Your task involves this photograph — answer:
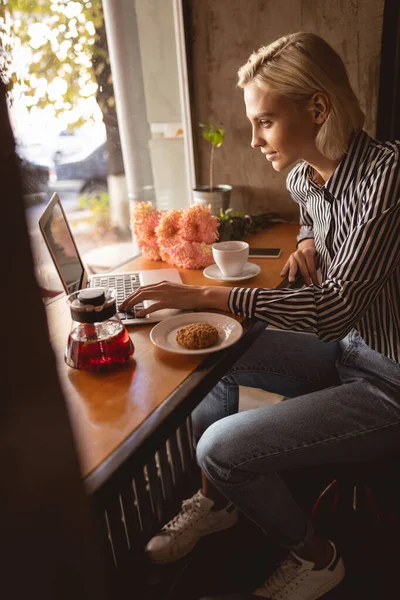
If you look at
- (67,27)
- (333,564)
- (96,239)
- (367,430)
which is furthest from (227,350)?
(67,27)

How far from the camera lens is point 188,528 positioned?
1.49 metres

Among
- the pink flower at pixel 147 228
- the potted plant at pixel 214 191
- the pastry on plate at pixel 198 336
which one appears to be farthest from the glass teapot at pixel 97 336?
the potted plant at pixel 214 191

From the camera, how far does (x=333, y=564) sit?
1271mm

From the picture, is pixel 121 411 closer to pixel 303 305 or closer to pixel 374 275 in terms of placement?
pixel 303 305

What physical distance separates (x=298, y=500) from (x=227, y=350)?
0.90m

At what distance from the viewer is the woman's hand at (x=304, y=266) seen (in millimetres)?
1446

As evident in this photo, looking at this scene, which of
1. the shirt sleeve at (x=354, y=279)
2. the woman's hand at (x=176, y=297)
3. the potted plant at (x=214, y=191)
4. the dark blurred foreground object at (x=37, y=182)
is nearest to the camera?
the shirt sleeve at (x=354, y=279)

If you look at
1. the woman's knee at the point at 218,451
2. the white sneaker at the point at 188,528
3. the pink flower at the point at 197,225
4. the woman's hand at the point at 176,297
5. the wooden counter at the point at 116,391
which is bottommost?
the white sneaker at the point at 188,528

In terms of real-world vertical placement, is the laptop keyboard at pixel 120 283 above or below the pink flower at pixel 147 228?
below

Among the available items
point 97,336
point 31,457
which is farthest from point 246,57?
point 31,457

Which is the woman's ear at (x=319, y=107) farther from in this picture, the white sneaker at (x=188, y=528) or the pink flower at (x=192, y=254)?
the white sneaker at (x=188, y=528)

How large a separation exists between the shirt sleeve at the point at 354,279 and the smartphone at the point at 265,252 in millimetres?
484

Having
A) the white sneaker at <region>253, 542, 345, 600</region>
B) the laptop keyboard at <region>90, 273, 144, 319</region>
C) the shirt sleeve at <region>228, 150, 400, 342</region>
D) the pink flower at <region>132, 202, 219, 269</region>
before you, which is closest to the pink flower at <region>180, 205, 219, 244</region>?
the pink flower at <region>132, 202, 219, 269</region>

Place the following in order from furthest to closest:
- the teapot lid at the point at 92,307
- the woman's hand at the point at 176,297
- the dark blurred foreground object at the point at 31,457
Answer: the woman's hand at the point at 176,297 → the teapot lid at the point at 92,307 → the dark blurred foreground object at the point at 31,457
